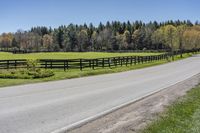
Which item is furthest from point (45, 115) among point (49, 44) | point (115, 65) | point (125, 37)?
point (49, 44)

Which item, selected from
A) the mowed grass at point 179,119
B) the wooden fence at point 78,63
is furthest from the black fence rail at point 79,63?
the mowed grass at point 179,119

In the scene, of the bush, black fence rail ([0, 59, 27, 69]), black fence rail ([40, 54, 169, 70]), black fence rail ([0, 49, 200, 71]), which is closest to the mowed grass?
the bush

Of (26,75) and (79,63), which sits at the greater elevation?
(79,63)

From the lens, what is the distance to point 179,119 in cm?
1051

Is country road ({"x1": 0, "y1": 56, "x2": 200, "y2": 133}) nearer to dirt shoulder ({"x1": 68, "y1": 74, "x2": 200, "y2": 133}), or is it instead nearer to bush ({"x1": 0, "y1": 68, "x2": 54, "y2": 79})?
dirt shoulder ({"x1": 68, "y1": 74, "x2": 200, "y2": 133})

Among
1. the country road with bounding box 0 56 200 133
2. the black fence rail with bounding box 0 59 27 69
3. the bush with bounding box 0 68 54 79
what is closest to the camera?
the country road with bounding box 0 56 200 133

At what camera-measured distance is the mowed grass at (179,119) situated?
29.8 feet

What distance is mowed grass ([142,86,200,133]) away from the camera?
907 centimetres

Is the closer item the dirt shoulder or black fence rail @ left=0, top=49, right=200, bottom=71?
the dirt shoulder

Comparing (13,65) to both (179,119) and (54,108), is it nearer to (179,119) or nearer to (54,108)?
(54,108)

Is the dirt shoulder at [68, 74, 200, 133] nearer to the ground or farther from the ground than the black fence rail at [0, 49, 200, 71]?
nearer to the ground

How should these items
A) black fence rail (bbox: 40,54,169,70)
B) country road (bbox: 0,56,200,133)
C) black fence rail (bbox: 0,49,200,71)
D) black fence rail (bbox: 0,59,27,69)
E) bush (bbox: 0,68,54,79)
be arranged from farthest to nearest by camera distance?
1. black fence rail (bbox: 40,54,169,70)
2. black fence rail (bbox: 0,49,200,71)
3. black fence rail (bbox: 0,59,27,69)
4. bush (bbox: 0,68,54,79)
5. country road (bbox: 0,56,200,133)

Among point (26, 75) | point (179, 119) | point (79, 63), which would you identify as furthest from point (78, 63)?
point (179, 119)

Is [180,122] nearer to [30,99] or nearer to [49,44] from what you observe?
[30,99]
